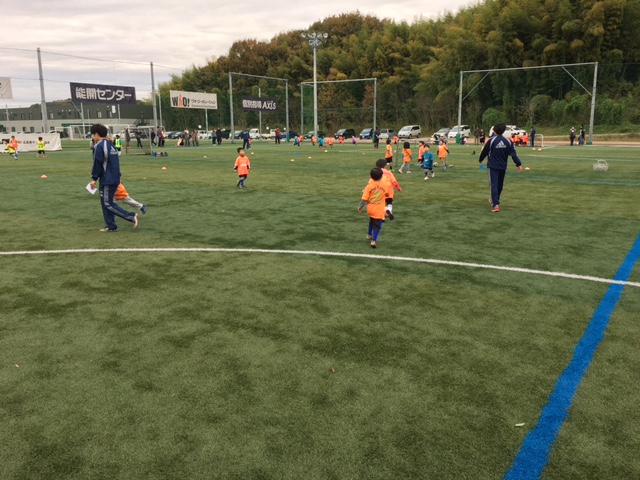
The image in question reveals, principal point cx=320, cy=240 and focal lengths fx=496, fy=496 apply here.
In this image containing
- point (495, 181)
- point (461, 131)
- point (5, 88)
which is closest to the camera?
point (495, 181)

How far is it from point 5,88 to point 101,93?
7.91 metres

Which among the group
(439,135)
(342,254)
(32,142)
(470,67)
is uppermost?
(470,67)

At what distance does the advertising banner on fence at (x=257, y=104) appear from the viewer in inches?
2231

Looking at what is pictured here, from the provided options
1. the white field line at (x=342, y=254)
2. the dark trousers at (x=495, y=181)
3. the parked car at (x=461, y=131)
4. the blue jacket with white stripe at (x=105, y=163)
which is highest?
the parked car at (x=461, y=131)

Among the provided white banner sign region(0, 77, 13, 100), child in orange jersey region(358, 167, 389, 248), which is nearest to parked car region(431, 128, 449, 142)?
child in orange jersey region(358, 167, 389, 248)

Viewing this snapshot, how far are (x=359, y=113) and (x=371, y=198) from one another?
64.9 metres

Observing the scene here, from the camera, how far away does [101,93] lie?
46.9m

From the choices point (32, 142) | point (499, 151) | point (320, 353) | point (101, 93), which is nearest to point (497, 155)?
point (499, 151)

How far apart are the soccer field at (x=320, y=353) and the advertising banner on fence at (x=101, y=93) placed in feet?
137

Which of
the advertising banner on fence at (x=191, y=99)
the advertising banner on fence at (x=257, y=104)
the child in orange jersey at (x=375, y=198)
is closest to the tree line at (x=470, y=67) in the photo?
the advertising banner on fence at (x=257, y=104)

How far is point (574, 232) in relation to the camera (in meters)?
8.66

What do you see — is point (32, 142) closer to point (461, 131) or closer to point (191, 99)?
point (191, 99)

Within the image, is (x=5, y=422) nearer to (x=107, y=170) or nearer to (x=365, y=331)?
(x=365, y=331)

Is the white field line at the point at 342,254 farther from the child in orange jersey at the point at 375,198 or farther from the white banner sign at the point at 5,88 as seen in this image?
the white banner sign at the point at 5,88
